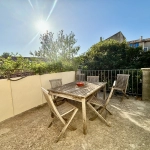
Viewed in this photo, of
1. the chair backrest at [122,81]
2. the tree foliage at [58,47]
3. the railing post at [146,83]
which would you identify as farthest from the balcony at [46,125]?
the tree foliage at [58,47]

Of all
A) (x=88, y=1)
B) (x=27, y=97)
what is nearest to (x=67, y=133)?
(x=27, y=97)

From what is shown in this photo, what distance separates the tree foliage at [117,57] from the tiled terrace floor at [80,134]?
10.6ft

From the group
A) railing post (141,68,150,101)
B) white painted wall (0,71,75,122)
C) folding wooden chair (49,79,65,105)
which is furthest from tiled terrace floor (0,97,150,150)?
railing post (141,68,150,101)

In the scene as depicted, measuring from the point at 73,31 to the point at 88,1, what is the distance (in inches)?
103

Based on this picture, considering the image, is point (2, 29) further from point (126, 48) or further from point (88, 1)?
point (126, 48)

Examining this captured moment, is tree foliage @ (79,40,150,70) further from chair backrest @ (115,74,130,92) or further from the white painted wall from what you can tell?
the white painted wall

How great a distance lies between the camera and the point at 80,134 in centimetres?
197

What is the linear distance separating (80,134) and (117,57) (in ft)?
15.8

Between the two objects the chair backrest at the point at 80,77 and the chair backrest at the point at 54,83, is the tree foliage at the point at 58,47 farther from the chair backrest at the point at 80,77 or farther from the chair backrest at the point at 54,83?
the chair backrest at the point at 54,83

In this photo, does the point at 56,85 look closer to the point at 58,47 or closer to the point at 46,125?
the point at 46,125

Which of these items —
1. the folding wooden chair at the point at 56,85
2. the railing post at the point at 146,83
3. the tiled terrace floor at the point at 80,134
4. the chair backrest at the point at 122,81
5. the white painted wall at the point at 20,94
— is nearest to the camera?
the tiled terrace floor at the point at 80,134

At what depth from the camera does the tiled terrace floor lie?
5.51 ft

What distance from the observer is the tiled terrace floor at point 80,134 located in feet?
5.51

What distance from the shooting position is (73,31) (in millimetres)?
6680
